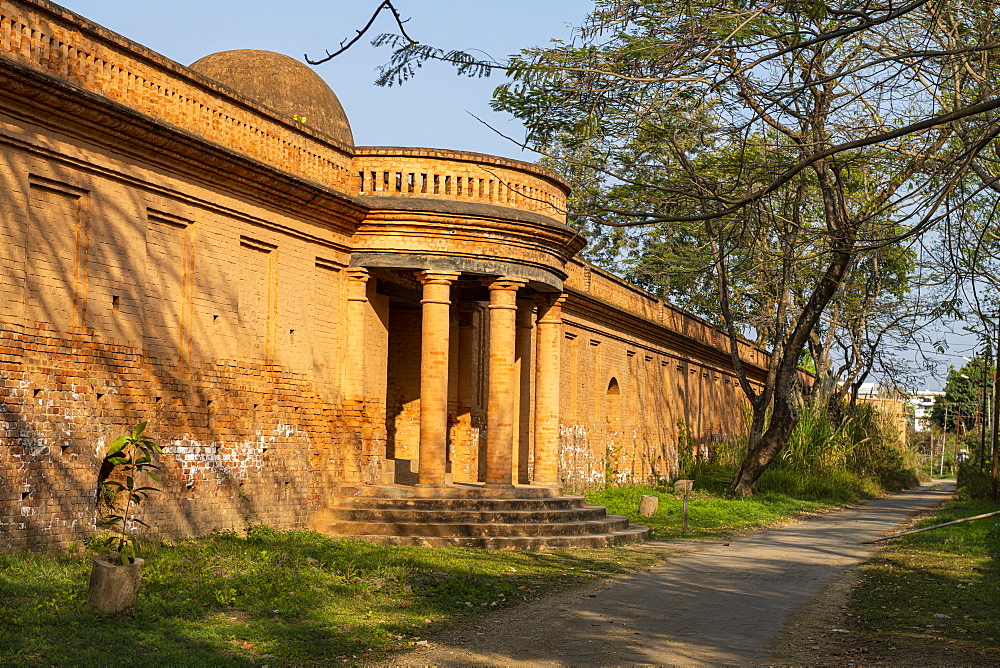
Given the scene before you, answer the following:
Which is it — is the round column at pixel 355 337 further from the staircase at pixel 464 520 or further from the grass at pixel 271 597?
the grass at pixel 271 597

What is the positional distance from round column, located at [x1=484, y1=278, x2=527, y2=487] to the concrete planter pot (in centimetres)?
885

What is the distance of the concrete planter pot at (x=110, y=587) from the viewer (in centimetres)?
857

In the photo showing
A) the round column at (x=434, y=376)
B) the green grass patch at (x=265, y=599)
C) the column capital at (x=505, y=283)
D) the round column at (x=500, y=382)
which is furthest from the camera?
the round column at (x=500, y=382)

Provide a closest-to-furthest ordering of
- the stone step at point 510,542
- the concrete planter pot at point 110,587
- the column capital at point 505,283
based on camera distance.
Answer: the concrete planter pot at point 110,587 → the stone step at point 510,542 → the column capital at point 505,283

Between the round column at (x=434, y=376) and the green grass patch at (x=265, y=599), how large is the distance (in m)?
2.44

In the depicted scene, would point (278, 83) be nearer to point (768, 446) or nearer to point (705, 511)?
point (705, 511)

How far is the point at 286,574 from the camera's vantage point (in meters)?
11.0

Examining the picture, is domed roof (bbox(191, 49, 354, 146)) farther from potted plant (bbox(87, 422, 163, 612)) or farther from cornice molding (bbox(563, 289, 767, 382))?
potted plant (bbox(87, 422, 163, 612))

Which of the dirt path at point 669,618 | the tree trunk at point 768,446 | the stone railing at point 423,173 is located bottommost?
the dirt path at point 669,618

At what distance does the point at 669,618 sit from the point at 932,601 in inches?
130

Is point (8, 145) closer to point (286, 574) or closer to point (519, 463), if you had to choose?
point (286, 574)

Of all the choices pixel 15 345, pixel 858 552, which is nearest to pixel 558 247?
pixel 858 552

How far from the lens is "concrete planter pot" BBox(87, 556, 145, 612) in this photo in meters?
8.57

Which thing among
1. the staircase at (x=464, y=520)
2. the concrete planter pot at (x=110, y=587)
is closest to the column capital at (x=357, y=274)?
the staircase at (x=464, y=520)
